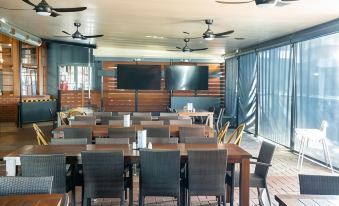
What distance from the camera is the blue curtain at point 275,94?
8.06 metres

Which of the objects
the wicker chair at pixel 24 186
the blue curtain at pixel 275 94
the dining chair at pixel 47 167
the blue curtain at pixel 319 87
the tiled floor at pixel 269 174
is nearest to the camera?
the wicker chair at pixel 24 186

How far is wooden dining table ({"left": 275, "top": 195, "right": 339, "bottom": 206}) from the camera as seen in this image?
7.24 feet

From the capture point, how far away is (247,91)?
10961 millimetres

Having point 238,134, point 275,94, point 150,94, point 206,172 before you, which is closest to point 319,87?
point 275,94

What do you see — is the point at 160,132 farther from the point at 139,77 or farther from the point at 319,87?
the point at 139,77

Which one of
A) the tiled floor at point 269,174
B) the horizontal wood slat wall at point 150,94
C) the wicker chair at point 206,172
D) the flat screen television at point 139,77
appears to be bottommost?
the tiled floor at point 269,174

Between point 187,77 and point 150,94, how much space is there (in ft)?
5.47

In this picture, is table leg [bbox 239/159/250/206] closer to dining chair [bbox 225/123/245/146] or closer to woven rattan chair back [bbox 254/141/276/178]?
woven rattan chair back [bbox 254/141/276/178]

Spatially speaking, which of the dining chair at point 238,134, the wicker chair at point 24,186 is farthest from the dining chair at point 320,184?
the dining chair at point 238,134

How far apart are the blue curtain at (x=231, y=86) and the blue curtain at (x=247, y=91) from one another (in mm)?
451

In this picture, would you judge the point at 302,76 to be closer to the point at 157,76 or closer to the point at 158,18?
the point at 158,18

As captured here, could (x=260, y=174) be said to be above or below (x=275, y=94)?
below

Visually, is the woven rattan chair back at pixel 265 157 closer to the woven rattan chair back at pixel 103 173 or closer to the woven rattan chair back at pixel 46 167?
the woven rattan chair back at pixel 103 173

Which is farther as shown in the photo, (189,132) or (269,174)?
(269,174)
